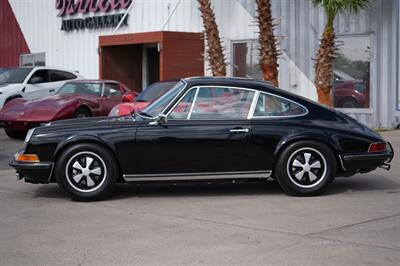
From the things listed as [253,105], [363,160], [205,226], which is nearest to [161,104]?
[253,105]

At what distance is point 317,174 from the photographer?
8.22 metres

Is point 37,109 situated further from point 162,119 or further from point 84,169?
point 162,119

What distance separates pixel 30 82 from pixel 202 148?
11.8 m

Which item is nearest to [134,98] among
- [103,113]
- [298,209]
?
[103,113]

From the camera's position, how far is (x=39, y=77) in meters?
19.1

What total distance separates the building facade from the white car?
2.60 metres

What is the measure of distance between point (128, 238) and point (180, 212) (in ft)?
4.11

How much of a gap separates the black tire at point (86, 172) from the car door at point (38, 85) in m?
10.7

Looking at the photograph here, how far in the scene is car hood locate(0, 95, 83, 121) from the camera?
14789 millimetres

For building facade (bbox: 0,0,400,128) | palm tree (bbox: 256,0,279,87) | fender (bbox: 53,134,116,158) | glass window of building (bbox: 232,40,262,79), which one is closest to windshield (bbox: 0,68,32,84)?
building facade (bbox: 0,0,400,128)

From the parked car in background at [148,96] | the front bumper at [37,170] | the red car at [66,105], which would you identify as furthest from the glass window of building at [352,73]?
the front bumper at [37,170]

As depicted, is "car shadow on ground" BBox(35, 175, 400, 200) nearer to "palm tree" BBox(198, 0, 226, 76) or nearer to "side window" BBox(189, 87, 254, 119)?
"side window" BBox(189, 87, 254, 119)

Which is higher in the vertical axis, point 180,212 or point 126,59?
point 126,59

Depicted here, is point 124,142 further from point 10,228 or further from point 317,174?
point 317,174
